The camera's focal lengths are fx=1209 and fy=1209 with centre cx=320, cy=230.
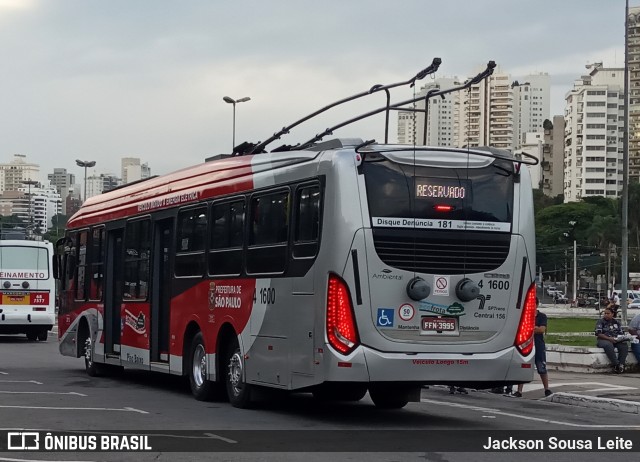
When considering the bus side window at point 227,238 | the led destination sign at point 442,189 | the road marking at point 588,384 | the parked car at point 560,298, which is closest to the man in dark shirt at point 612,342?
the road marking at point 588,384

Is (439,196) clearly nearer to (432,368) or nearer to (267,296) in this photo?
(432,368)

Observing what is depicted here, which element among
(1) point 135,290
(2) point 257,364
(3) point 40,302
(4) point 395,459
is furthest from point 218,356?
(3) point 40,302

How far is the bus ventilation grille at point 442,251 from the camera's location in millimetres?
13953

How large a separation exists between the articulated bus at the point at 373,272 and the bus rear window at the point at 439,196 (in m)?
0.01

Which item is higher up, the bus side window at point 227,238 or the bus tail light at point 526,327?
the bus side window at point 227,238

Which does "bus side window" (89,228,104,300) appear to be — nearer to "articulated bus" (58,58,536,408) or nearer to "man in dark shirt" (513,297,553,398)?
"articulated bus" (58,58,536,408)

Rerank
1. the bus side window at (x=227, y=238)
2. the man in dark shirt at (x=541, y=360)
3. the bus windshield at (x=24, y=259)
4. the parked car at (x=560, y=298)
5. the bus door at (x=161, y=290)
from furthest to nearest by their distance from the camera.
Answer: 1. the parked car at (x=560, y=298)
2. the bus windshield at (x=24, y=259)
3. the man in dark shirt at (x=541, y=360)
4. the bus door at (x=161, y=290)
5. the bus side window at (x=227, y=238)

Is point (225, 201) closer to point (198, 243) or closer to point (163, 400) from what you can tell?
point (198, 243)

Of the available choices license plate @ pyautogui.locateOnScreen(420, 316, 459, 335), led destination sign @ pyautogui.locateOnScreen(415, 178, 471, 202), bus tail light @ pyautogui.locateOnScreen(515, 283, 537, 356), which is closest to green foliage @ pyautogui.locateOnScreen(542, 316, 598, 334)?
bus tail light @ pyautogui.locateOnScreen(515, 283, 537, 356)

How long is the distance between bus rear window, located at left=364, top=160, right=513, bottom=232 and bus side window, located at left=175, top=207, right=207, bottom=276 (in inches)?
172

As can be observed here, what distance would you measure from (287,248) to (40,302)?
24.9 m

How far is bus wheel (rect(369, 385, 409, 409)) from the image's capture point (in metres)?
16.5

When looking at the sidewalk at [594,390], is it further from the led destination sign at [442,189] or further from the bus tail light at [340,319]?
the bus tail light at [340,319]

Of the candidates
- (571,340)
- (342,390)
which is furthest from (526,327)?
(571,340)
